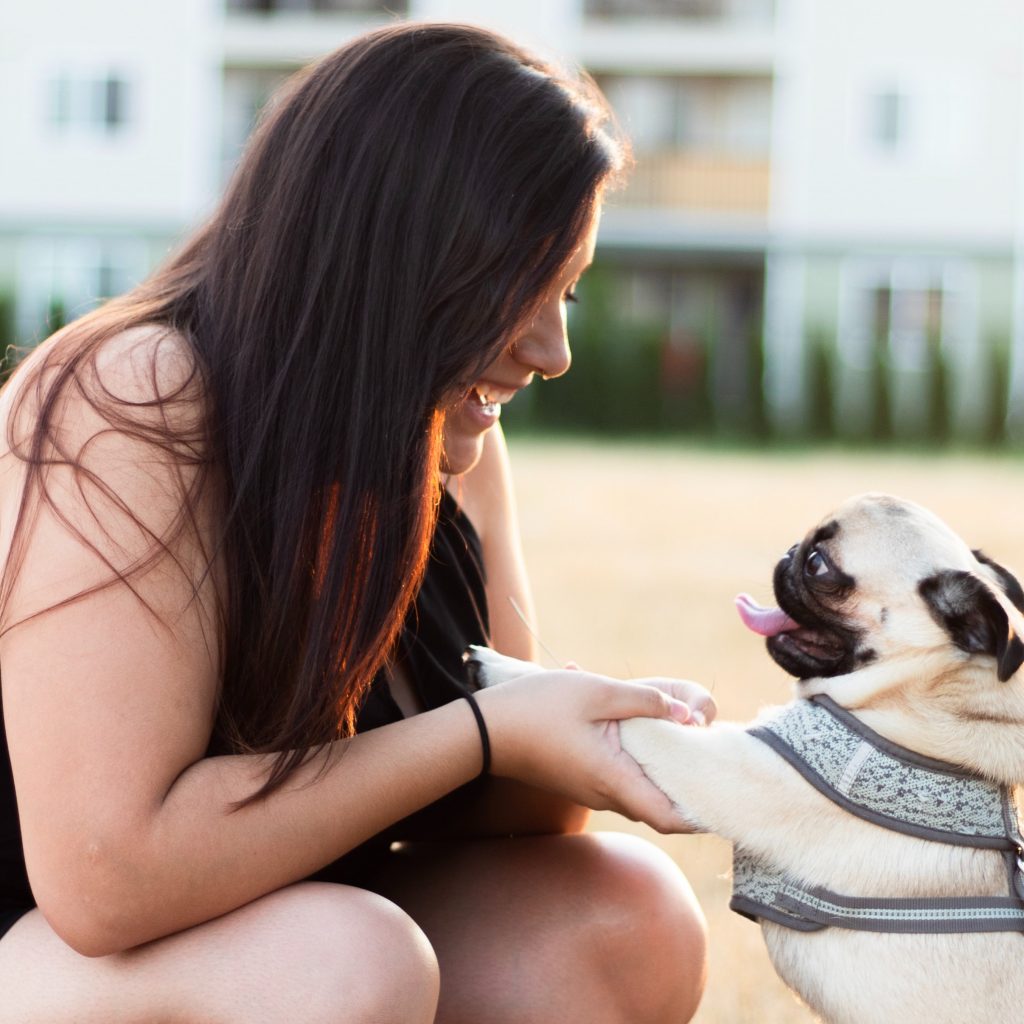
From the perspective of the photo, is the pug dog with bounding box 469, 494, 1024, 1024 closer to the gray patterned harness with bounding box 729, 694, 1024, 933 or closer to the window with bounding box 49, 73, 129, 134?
the gray patterned harness with bounding box 729, 694, 1024, 933

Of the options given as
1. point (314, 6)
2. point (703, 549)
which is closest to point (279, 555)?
point (703, 549)

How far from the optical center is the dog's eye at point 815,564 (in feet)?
7.94

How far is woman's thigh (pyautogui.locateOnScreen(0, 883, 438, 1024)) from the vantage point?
1.74 m

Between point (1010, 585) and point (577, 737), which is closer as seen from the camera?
point (577, 737)

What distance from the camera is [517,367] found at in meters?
2.14

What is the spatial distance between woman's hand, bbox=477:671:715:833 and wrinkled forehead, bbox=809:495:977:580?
46cm

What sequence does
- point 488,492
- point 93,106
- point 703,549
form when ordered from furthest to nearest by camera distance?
point 93,106 < point 703,549 < point 488,492

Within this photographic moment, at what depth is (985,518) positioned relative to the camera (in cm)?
1040

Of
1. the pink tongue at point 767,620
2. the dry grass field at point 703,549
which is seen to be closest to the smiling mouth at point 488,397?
the pink tongue at point 767,620

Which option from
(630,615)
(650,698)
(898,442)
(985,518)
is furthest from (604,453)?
(650,698)

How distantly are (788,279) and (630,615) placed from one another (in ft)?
59.0

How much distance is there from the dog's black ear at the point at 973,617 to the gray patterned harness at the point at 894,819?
7.3 inches

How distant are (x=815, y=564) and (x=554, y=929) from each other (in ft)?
2.45

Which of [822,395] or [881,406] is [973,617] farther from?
[822,395]
